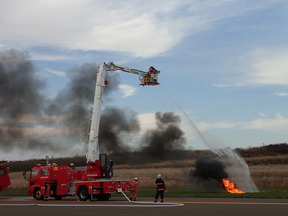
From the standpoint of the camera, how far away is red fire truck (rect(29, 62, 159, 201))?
33.1 m

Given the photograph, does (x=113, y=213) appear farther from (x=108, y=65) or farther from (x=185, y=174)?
(x=185, y=174)

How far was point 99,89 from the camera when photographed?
37219 mm

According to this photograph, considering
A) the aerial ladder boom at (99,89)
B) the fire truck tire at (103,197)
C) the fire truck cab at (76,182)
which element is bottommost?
the fire truck tire at (103,197)

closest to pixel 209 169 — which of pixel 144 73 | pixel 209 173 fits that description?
pixel 209 173

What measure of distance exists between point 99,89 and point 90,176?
23.1 feet

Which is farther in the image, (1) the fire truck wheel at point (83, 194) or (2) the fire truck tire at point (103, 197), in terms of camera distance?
(2) the fire truck tire at point (103, 197)

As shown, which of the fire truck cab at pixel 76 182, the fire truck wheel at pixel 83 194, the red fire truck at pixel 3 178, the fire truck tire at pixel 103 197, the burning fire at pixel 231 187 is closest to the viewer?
the fire truck cab at pixel 76 182

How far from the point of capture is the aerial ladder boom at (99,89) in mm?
35656

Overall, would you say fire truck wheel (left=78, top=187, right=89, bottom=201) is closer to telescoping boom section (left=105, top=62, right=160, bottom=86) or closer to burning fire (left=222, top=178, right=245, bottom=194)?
telescoping boom section (left=105, top=62, right=160, bottom=86)

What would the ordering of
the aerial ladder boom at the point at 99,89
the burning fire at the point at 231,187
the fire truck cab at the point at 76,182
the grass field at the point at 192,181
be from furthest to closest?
the burning fire at the point at 231,187
the grass field at the point at 192,181
the aerial ladder boom at the point at 99,89
the fire truck cab at the point at 76,182

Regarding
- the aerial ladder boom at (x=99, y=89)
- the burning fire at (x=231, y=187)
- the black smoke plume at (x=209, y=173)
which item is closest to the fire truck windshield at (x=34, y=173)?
the aerial ladder boom at (x=99, y=89)

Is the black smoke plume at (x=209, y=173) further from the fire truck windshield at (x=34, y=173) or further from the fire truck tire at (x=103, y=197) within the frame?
the fire truck windshield at (x=34, y=173)

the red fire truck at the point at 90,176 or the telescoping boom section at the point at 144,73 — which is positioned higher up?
the telescoping boom section at the point at 144,73

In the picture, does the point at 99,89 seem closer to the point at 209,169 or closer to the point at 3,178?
the point at 209,169
